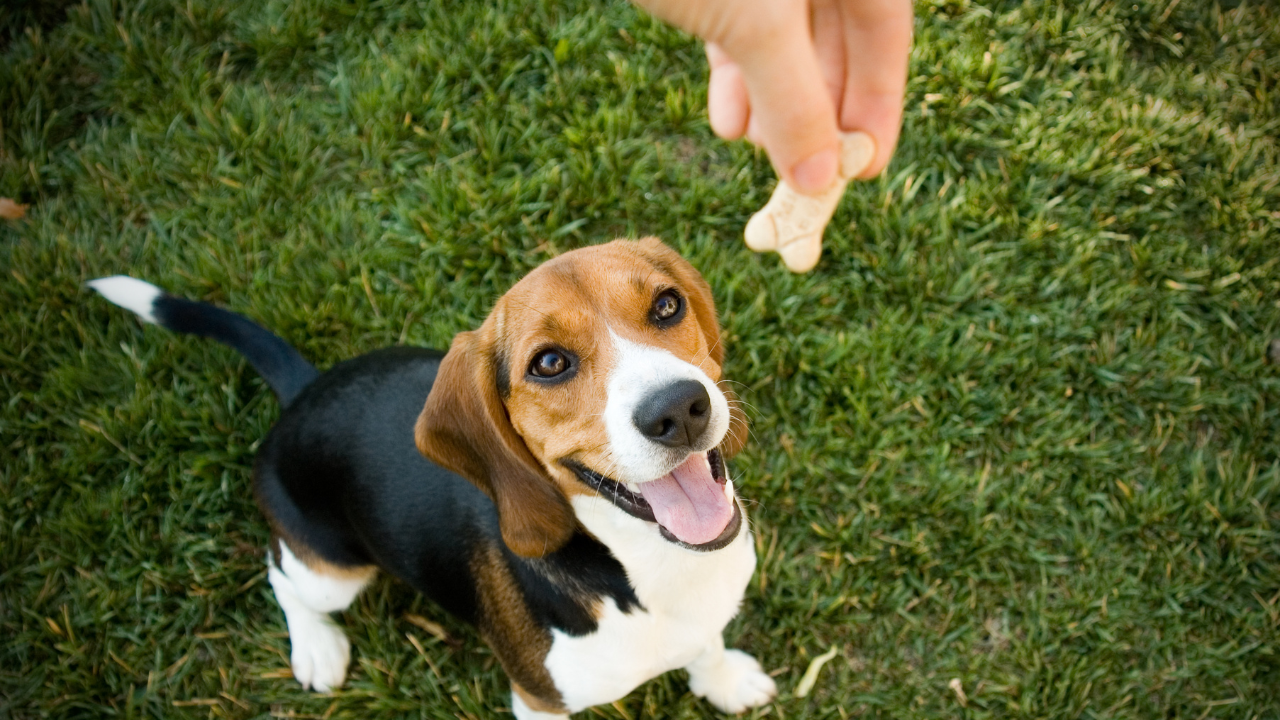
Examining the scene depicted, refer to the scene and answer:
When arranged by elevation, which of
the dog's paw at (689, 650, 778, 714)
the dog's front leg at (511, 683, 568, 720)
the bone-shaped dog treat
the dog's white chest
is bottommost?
the dog's paw at (689, 650, 778, 714)

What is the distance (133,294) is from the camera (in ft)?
12.3

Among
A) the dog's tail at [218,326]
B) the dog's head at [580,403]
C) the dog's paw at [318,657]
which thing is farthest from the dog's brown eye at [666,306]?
the dog's paw at [318,657]

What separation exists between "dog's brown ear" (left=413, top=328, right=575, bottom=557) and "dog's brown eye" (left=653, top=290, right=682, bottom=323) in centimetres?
52

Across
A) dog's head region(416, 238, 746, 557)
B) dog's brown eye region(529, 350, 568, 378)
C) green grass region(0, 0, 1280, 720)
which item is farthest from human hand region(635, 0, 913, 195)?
green grass region(0, 0, 1280, 720)

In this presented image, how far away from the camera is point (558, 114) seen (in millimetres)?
4879

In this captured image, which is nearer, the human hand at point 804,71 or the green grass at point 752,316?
the human hand at point 804,71

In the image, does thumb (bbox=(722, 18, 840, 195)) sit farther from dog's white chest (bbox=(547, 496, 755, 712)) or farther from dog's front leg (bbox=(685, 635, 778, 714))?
dog's front leg (bbox=(685, 635, 778, 714))

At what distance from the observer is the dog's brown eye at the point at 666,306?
264cm

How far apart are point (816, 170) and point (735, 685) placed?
251 centimetres

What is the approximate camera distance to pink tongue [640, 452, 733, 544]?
2.60 meters

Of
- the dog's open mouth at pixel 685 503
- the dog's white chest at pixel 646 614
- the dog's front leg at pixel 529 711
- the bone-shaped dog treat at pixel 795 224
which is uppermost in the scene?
the bone-shaped dog treat at pixel 795 224

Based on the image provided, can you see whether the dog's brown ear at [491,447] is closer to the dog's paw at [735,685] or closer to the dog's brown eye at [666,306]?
the dog's brown eye at [666,306]

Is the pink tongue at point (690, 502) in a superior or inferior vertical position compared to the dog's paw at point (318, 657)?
superior

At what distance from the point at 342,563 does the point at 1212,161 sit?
4.82m
